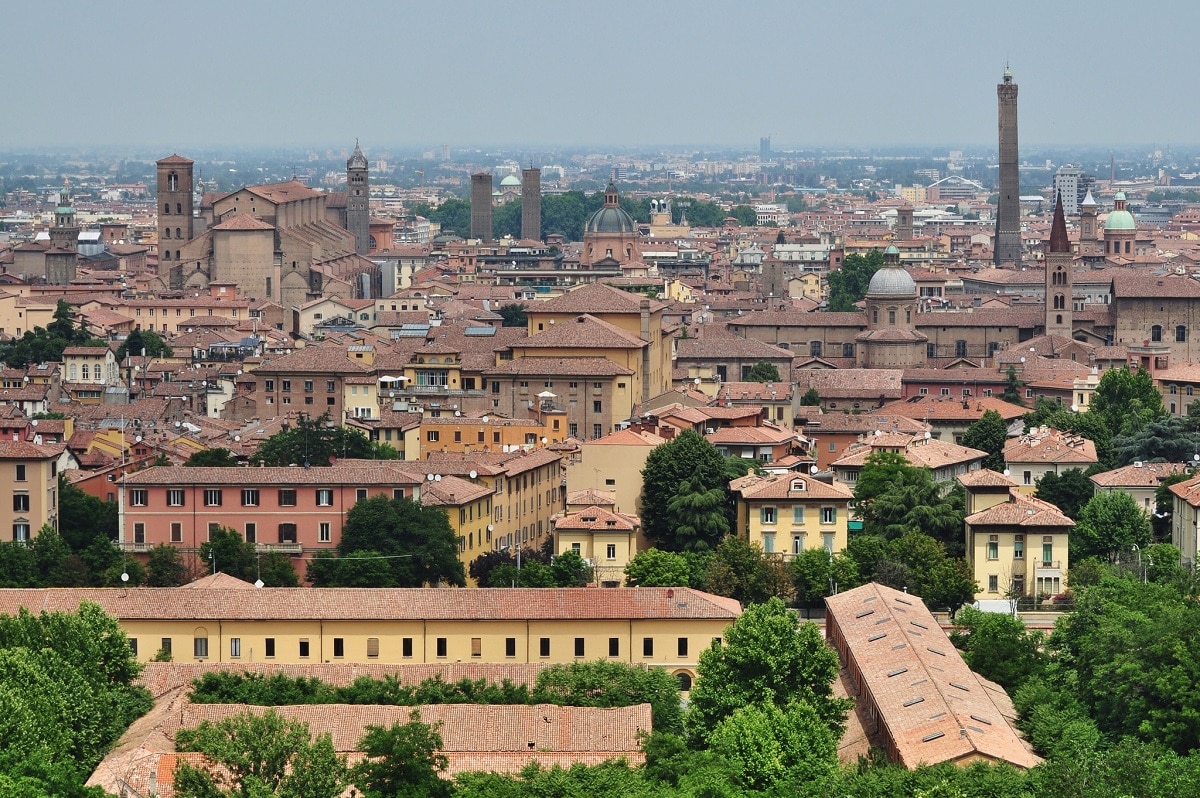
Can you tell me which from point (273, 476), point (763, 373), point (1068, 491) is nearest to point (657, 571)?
point (273, 476)

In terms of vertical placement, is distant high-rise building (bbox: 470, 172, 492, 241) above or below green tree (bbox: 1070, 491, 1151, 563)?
above

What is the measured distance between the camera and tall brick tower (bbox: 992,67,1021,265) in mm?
92062

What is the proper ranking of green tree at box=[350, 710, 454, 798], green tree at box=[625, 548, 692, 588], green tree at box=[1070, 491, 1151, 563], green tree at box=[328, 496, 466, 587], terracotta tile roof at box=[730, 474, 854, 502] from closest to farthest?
green tree at box=[350, 710, 454, 798] → green tree at box=[625, 548, 692, 588] → green tree at box=[328, 496, 466, 587] → terracotta tile roof at box=[730, 474, 854, 502] → green tree at box=[1070, 491, 1151, 563]

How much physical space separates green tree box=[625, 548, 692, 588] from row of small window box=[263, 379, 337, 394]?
14320 mm

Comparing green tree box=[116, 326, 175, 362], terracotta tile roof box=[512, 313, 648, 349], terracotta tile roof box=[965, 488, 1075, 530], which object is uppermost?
terracotta tile roof box=[512, 313, 648, 349]

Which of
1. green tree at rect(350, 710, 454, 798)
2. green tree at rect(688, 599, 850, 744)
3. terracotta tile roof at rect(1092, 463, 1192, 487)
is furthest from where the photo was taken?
terracotta tile roof at rect(1092, 463, 1192, 487)

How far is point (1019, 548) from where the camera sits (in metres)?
38.3

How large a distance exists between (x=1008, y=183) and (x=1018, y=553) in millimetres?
55482

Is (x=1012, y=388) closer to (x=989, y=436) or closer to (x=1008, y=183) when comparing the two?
(x=989, y=436)

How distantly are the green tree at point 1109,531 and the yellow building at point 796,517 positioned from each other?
3.14m

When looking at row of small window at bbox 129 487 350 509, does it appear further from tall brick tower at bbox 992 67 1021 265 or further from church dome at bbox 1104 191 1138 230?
church dome at bbox 1104 191 1138 230

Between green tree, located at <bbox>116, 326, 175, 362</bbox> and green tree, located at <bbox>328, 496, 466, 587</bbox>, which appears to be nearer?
green tree, located at <bbox>328, 496, 466, 587</bbox>

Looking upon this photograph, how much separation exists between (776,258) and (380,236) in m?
18.7

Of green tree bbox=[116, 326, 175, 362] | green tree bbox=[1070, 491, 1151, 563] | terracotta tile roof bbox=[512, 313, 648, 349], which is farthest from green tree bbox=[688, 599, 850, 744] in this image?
green tree bbox=[116, 326, 175, 362]
